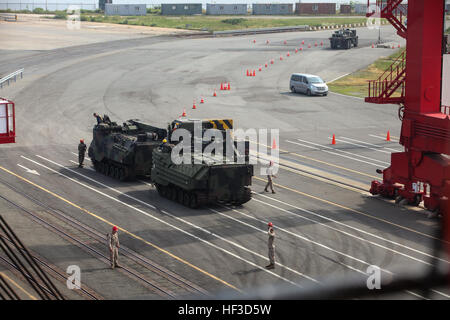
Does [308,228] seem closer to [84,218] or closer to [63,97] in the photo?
[84,218]

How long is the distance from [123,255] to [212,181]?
589 centimetres

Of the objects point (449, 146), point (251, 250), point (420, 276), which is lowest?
point (251, 250)

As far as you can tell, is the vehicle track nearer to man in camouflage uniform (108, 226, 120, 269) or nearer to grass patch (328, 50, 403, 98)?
man in camouflage uniform (108, 226, 120, 269)

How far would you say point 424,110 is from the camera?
913 inches

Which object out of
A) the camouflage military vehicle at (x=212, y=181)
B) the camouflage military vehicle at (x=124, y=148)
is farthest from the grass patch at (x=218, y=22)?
the camouflage military vehicle at (x=212, y=181)

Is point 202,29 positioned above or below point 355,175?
above

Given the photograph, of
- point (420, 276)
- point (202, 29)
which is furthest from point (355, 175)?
point (202, 29)

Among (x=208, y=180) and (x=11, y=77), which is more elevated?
(x=11, y=77)

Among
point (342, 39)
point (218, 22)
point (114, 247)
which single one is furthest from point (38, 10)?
point (114, 247)

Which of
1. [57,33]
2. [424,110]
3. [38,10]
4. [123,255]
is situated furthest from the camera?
[38,10]

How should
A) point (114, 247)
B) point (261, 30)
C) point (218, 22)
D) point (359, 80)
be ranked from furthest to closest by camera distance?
point (218, 22)
point (261, 30)
point (359, 80)
point (114, 247)

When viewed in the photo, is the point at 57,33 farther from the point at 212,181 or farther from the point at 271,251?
the point at 271,251

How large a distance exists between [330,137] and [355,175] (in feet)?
30.5

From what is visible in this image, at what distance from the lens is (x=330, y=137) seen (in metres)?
39.0
